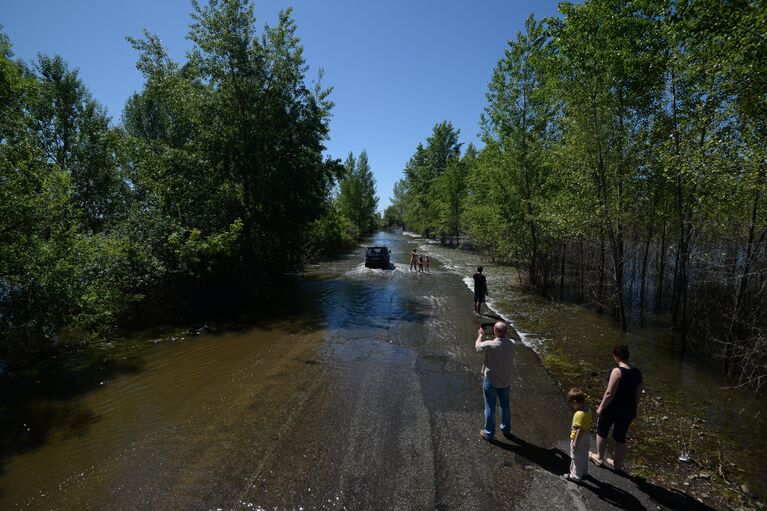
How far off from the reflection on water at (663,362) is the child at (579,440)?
2.06 meters

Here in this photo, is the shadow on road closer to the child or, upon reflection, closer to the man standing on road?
the child

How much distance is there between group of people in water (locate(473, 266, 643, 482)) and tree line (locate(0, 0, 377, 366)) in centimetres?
1000

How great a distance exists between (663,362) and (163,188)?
63.2 ft

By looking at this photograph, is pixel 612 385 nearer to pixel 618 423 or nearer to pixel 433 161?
pixel 618 423

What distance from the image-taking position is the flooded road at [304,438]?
4.98 meters

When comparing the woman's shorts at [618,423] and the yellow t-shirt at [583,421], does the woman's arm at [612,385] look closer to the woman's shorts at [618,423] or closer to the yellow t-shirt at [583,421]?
the woman's shorts at [618,423]

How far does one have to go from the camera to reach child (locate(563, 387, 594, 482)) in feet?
16.8

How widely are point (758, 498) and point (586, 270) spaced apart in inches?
612

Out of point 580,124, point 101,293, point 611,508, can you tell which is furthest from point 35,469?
point 580,124

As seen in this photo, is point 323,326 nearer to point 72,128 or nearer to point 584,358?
point 584,358

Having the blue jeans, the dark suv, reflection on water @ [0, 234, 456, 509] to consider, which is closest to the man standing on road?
the blue jeans

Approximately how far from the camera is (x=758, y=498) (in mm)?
5195

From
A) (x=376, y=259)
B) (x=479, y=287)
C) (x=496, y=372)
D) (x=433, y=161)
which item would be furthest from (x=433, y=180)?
(x=496, y=372)

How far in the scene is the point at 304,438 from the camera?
6.30 metres
